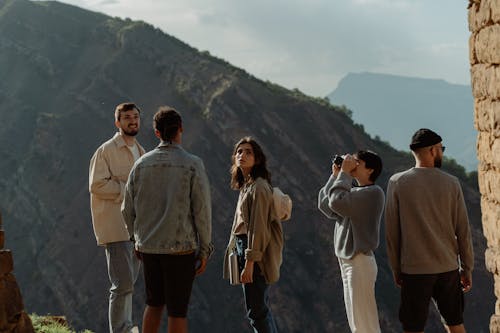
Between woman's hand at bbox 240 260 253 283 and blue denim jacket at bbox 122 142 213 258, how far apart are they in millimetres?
363

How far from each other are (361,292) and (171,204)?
1.75 meters

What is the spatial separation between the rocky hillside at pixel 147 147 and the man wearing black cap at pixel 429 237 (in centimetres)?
3611

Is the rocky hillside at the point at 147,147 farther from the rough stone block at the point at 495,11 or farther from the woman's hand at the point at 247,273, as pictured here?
the rough stone block at the point at 495,11

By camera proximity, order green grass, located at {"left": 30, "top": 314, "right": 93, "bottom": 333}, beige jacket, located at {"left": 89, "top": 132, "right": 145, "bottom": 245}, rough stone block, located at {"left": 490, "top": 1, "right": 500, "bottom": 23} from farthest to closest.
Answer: green grass, located at {"left": 30, "top": 314, "right": 93, "bottom": 333} < beige jacket, located at {"left": 89, "top": 132, "right": 145, "bottom": 245} < rough stone block, located at {"left": 490, "top": 1, "right": 500, "bottom": 23}

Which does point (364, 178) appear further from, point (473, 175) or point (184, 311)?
point (473, 175)

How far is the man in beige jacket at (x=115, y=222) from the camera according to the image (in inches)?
251

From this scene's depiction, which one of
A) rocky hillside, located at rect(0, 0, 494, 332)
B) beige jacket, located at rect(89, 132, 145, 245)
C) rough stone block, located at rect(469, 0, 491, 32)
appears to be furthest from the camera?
rocky hillside, located at rect(0, 0, 494, 332)

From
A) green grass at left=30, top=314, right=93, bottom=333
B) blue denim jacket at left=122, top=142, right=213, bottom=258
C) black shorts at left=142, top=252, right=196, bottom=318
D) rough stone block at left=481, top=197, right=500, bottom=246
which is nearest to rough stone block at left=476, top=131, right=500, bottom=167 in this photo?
rough stone block at left=481, top=197, right=500, bottom=246

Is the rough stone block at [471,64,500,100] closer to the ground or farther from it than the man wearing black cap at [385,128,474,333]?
farther from it

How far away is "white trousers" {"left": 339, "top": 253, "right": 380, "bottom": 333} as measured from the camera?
571 centimetres

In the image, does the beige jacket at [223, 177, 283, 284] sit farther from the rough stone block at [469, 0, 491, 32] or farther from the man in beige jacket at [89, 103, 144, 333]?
the rough stone block at [469, 0, 491, 32]

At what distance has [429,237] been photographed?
5383mm

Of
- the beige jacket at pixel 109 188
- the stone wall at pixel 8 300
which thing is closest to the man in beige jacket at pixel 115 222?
the beige jacket at pixel 109 188

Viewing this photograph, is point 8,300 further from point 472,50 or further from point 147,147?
point 147,147
